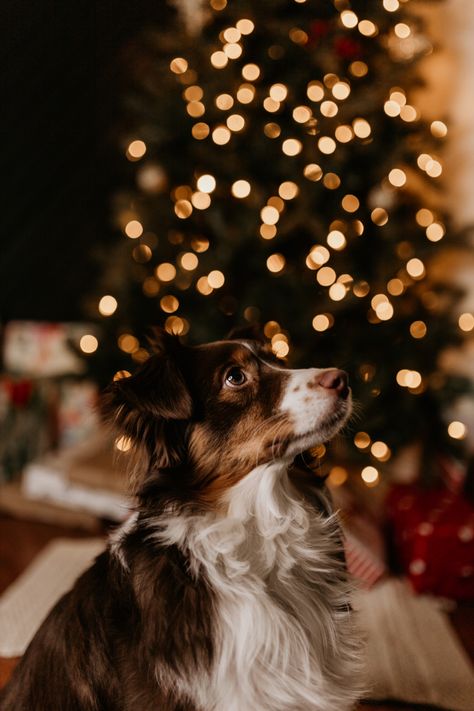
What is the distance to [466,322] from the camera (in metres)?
3.13

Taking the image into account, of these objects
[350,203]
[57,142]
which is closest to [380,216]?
[350,203]

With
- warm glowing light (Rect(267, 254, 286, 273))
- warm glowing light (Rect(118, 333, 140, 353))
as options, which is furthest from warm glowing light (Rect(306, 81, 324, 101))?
warm glowing light (Rect(118, 333, 140, 353))

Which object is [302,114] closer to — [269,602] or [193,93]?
[193,93]

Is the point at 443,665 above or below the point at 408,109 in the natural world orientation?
below

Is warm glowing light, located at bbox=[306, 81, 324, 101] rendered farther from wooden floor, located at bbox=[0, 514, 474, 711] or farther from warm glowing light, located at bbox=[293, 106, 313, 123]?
wooden floor, located at bbox=[0, 514, 474, 711]

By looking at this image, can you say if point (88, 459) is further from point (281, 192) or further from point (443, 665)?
point (443, 665)

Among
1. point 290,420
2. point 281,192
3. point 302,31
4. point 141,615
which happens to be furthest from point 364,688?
point 302,31

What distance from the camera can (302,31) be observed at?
2.88m

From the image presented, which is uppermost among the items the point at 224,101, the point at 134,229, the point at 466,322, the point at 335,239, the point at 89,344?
the point at 224,101

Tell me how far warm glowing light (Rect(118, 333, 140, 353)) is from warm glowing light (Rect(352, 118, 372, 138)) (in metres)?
1.46

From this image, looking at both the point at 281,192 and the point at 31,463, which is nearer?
the point at 281,192

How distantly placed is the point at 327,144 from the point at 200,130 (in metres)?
0.62

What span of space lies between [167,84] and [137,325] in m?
1.19

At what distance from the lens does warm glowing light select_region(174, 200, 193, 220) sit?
10.0 ft
